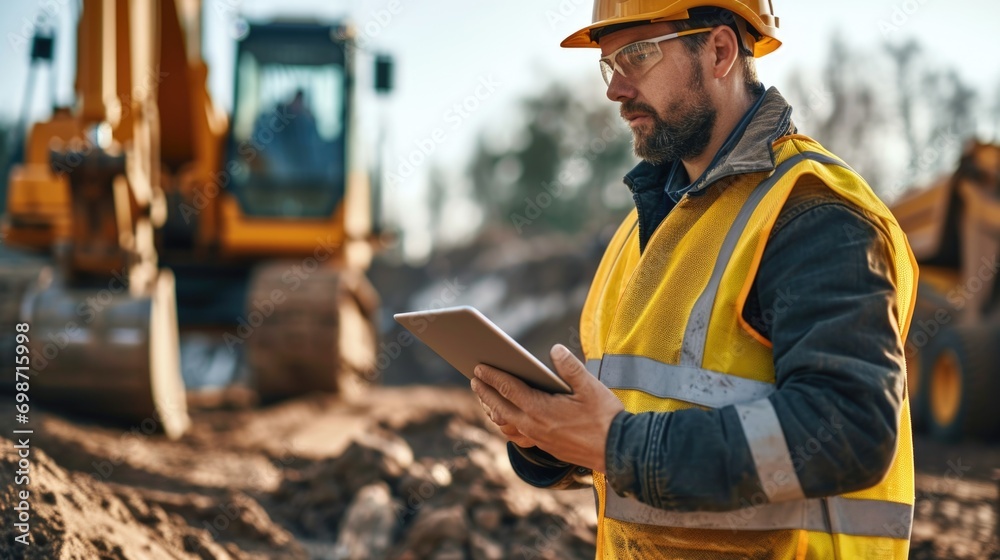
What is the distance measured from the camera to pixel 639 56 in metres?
1.89

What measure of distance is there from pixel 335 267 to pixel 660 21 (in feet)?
25.2

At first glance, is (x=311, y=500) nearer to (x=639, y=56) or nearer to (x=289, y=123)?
(x=639, y=56)

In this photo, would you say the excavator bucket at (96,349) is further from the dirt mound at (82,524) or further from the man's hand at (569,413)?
the man's hand at (569,413)

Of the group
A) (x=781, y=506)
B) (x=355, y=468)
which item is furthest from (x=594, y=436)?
(x=355, y=468)

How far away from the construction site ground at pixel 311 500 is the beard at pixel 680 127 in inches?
77.4

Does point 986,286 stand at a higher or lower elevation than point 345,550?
higher

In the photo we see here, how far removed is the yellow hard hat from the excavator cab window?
7140mm

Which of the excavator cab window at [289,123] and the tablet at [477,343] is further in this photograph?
the excavator cab window at [289,123]

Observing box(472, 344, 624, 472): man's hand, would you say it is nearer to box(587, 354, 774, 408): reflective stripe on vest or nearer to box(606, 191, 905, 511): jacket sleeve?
box(606, 191, 905, 511): jacket sleeve

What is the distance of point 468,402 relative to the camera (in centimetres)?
1197

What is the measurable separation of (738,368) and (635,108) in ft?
1.96

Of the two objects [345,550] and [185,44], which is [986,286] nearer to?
[345,550]

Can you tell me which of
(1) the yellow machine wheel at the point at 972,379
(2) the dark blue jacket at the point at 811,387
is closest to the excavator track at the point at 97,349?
(2) the dark blue jacket at the point at 811,387

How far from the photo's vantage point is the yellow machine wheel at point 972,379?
757 cm
